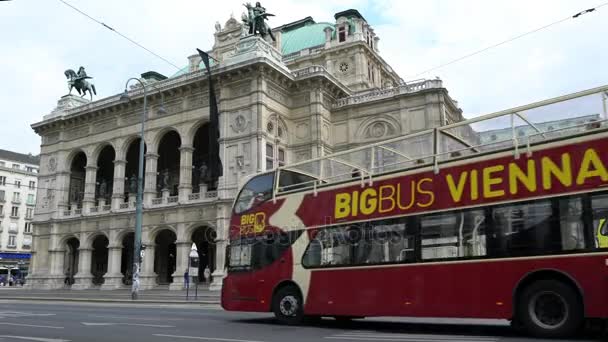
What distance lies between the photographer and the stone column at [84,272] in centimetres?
4044

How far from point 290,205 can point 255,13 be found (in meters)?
27.7

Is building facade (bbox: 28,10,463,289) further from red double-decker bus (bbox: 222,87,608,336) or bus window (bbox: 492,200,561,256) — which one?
bus window (bbox: 492,200,561,256)

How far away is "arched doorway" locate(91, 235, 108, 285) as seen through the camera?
Result: 4522cm

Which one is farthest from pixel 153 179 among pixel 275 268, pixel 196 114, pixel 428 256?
pixel 428 256

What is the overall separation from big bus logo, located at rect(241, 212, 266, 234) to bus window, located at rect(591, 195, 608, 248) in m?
7.31

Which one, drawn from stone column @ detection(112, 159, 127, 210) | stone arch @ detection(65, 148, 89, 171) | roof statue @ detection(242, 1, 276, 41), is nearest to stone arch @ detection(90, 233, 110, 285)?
stone column @ detection(112, 159, 127, 210)

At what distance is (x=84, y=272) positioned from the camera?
40.8 meters

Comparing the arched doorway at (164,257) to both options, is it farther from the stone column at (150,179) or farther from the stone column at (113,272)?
the stone column at (150,179)

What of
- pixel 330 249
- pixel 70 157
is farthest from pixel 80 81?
pixel 330 249

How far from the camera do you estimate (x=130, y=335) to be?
379 inches

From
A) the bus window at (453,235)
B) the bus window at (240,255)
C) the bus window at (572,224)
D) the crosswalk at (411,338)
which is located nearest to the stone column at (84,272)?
the bus window at (240,255)

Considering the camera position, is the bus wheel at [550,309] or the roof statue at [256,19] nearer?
the bus wheel at [550,309]

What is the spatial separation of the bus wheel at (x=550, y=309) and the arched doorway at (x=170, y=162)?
124 ft

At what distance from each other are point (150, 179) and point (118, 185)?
339 centimetres
